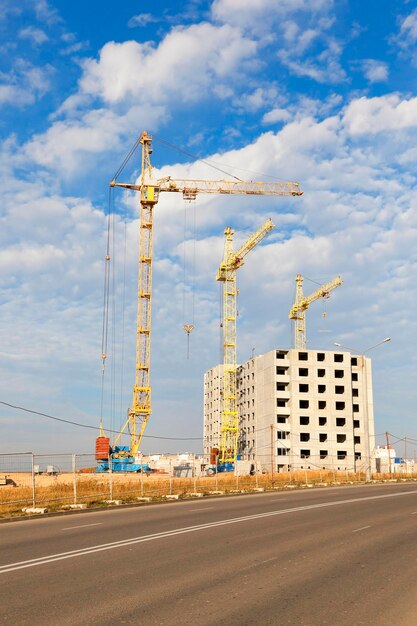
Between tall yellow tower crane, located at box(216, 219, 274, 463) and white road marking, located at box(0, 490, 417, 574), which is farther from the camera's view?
tall yellow tower crane, located at box(216, 219, 274, 463)

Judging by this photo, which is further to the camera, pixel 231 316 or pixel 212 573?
pixel 231 316

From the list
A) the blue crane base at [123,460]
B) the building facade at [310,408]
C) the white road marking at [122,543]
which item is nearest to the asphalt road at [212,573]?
the white road marking at [122,543]

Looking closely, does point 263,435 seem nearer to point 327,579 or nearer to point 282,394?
point 282,394

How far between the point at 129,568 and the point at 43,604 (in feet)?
8.43

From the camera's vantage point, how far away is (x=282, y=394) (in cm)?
11206

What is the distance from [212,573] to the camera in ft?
31.3

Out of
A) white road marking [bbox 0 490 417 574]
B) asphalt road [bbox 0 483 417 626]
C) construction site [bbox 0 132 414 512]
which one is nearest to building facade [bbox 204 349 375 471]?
construction site [bbox 0 132 414 512]

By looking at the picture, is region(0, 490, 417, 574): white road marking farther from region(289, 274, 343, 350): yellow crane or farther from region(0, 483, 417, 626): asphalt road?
region(289, 274, 343, 350): yellow crane

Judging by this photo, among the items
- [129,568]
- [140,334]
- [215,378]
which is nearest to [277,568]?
[129,568]

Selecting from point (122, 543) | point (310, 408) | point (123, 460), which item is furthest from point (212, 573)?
point (310, 408)

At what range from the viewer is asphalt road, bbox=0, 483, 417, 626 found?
715cm

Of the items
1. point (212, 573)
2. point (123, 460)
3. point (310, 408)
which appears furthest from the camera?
point (310, 408)

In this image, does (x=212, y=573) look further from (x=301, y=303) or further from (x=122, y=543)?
(x=301, y=303)

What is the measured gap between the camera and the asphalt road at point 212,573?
7148mm
